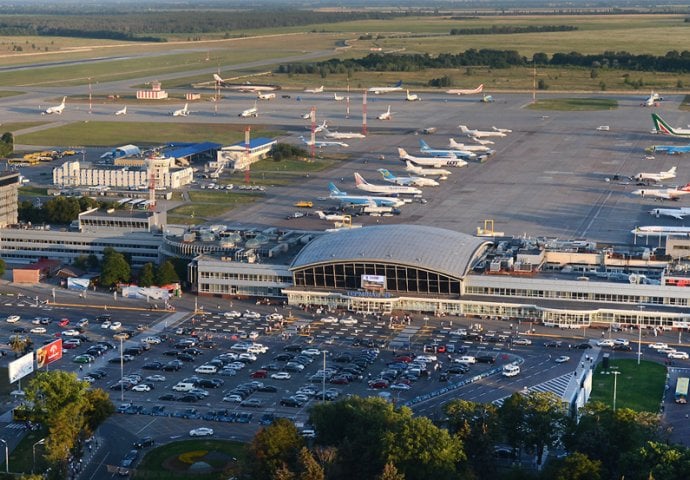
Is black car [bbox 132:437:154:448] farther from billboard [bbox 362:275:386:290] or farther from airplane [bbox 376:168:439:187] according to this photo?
airplane [bbox 376:168:439:187]

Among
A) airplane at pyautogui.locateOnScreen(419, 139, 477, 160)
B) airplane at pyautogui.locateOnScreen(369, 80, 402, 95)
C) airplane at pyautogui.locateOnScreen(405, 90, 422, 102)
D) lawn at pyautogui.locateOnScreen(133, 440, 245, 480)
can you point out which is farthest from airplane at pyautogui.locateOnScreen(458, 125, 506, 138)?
lawn at pyautogui.locateOnScreen(133, 440, 245, 480)

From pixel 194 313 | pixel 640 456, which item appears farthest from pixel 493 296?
pixel 640 456

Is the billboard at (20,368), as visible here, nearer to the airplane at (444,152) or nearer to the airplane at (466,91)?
the airplane at (444,152)

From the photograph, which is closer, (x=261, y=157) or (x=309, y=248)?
(x=309, y=248)

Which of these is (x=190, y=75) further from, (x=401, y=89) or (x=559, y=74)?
(x=559, y=74)

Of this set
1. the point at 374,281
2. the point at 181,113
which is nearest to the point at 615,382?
the point at 374,281

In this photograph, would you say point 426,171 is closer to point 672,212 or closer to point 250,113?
point 672,212
